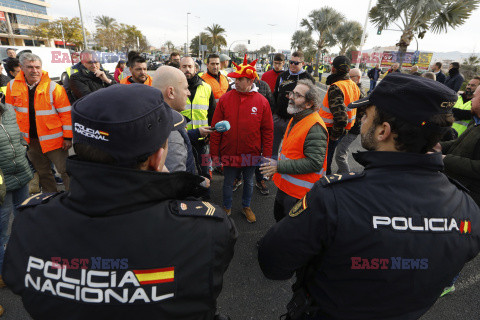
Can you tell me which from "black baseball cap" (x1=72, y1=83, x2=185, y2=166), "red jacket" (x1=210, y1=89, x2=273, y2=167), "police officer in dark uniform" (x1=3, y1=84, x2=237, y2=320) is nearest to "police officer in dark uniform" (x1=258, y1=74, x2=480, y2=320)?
"police officer in dark uniform" (x1=3, y1=84, x2=237, y2=320)

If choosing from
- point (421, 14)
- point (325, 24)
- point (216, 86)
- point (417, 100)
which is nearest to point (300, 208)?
point (417, 100)

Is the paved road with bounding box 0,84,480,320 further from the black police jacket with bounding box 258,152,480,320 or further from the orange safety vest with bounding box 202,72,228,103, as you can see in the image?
the orange safety vest with bounding box 202,72,228,103

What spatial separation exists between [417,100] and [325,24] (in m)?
33.1

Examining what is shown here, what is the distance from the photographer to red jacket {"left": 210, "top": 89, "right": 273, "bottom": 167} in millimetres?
3199

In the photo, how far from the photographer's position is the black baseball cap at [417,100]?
1.04 meters

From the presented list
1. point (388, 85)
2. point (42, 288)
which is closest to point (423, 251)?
point (388, 85)

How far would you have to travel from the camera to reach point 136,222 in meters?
0.83

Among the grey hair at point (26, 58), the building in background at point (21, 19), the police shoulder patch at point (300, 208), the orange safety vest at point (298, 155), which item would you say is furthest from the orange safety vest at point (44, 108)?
the building in background at point (21, 19)

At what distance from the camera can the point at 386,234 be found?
97 cm

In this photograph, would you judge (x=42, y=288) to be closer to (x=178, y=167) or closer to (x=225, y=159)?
(x=178, y=167)

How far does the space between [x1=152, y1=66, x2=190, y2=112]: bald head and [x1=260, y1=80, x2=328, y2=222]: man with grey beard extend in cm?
107

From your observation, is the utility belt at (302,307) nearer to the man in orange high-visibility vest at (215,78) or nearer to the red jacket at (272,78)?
the man in orange high-visibility vest at (215,78)

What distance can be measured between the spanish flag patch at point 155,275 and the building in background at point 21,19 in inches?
2066

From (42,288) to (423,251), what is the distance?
1.39 meters
